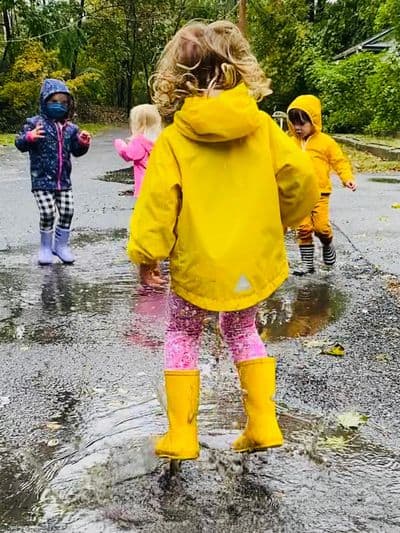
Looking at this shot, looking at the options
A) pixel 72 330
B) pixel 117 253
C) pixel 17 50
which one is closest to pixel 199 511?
pixel 72 330

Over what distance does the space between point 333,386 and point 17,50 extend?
31235 mm

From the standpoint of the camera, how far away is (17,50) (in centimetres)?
3247

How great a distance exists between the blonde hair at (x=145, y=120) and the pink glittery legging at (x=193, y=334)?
435 centimetres

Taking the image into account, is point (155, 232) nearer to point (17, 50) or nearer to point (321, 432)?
point (321, 432)

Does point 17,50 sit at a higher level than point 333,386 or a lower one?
lower

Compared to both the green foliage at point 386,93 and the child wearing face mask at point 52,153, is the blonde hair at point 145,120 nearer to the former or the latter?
the child wearing face mask at point 52,153

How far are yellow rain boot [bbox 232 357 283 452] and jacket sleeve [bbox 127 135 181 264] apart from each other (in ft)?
1.87

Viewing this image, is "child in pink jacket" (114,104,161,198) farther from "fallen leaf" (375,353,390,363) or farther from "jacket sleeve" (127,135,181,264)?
"jacket sleeve" (127,135,181,264)

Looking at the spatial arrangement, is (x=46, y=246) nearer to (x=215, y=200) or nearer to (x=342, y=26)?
(x=215, y=200)

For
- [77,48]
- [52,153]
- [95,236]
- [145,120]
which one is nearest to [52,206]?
[52,153]

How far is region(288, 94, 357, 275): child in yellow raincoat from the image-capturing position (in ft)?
20.9

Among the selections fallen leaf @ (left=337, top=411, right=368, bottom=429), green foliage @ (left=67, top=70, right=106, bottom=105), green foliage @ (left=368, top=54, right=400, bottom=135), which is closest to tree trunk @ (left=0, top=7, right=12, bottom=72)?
green foliage @ (left=67, top=70, right=106, bottom=105)

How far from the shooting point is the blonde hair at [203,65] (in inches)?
111

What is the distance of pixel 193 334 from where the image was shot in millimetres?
3051
